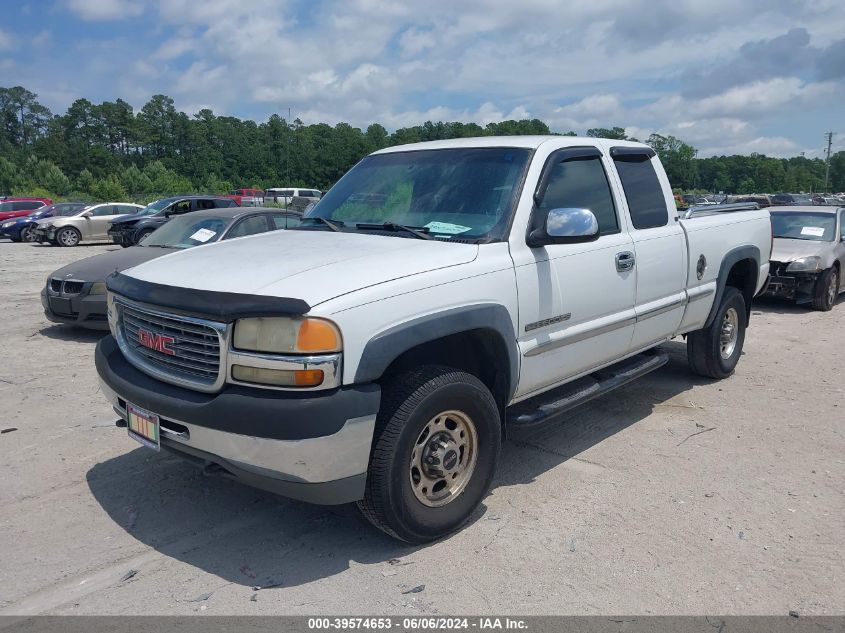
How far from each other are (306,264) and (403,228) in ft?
2.79

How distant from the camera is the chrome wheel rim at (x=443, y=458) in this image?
3484 mm

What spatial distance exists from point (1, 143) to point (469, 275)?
4668 inches

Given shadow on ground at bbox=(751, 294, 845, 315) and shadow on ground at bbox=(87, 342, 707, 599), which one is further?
shadow on ground at bbox=(751, 294, 845, 315)

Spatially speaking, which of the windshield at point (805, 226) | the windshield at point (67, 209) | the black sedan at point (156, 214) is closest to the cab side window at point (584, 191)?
the windshield at point (805, 226)

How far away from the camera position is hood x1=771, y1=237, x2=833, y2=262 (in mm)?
10742

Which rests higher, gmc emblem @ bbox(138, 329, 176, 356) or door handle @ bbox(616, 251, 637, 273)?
door handle @ bbox(616, 251, 637, 273)

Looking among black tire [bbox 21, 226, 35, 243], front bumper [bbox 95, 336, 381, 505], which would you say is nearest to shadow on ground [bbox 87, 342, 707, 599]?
front bumper [bbox 95, 336, 381, 505]

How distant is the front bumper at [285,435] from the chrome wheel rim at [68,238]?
2487 centimetres

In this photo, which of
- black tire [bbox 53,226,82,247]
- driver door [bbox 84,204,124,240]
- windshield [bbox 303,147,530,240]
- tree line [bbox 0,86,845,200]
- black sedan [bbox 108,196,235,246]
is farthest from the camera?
tree line [bbox 0,86,845,200]

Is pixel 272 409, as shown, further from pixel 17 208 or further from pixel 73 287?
pixel 17 208

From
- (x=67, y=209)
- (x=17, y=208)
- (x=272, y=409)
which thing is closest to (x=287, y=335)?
(x=272, y=409)

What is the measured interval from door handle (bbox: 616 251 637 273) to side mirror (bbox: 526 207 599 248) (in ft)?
2.36

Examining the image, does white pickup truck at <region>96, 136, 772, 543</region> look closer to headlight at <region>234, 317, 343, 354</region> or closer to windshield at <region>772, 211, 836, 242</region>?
headlight at <region>234, 317, 343, 354</region>

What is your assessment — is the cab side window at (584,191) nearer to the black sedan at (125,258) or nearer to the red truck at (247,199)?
the black sedan at (125,258)
